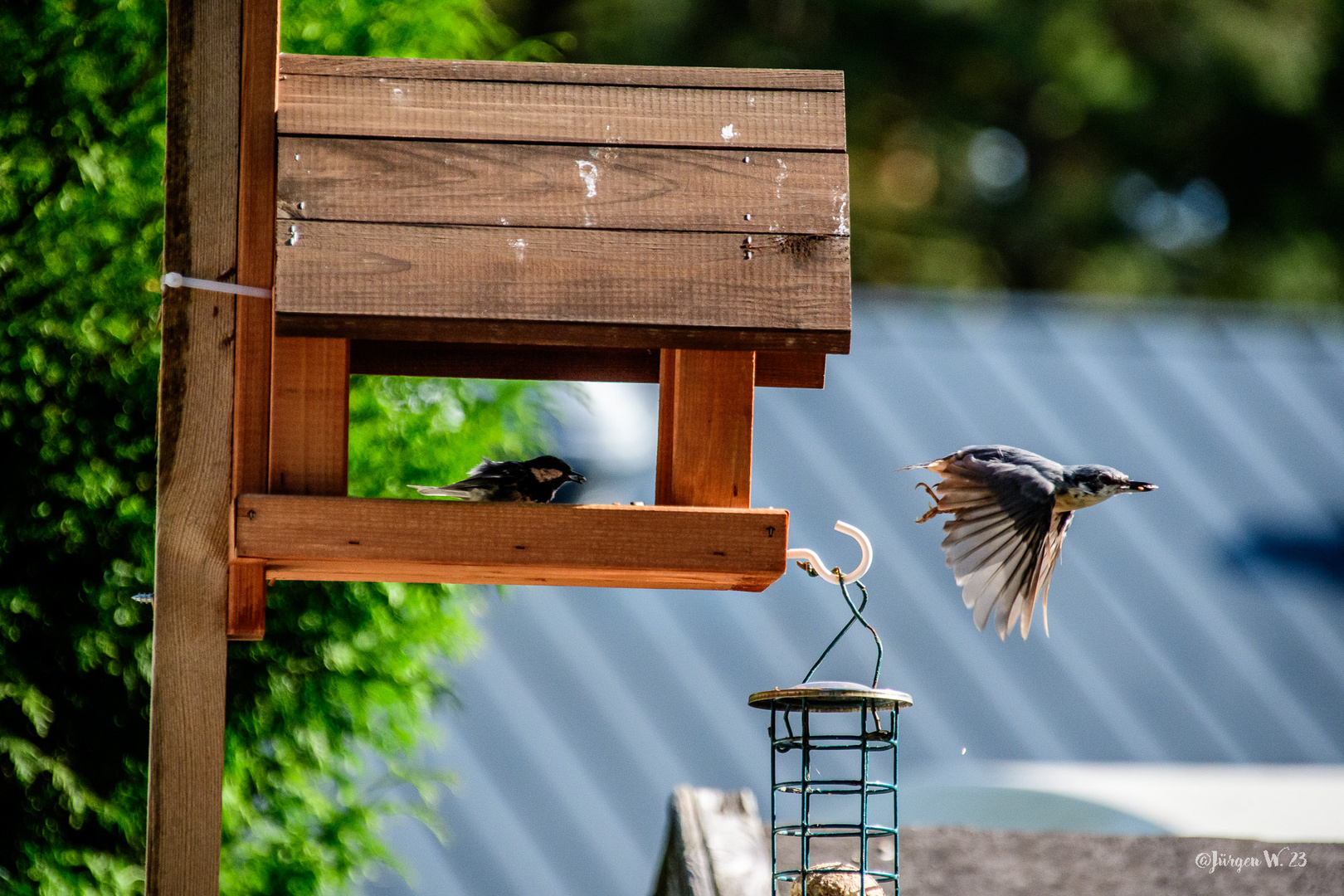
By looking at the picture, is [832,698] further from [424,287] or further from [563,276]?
[424,287]

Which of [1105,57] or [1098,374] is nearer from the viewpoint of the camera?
[1098,374]

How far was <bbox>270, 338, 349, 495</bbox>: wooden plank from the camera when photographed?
1.95 metres

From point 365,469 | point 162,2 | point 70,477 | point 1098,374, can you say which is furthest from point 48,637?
point 1098,374

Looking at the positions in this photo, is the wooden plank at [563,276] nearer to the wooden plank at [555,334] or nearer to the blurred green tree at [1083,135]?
the wooden plank at [555,334]

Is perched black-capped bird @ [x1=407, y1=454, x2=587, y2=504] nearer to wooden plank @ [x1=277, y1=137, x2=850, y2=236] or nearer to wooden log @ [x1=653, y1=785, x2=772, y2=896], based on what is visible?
wooden plank @ [x1=277, y1=137, x2=850, y2=236]

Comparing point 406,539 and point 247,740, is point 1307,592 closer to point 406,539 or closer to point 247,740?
point 247,740

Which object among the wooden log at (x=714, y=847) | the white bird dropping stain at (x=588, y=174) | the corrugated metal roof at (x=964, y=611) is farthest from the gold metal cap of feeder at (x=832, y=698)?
the corrugated metal roof at (x=964, y=611)

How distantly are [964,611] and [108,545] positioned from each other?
3.64m

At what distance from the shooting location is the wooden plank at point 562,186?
6.30 ft

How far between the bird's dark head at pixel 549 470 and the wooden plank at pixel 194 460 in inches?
18.7

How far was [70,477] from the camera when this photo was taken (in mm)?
3193

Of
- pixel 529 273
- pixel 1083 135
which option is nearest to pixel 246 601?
pixel 529 273

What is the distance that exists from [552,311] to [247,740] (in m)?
1.84

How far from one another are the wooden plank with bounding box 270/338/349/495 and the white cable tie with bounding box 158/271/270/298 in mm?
93
